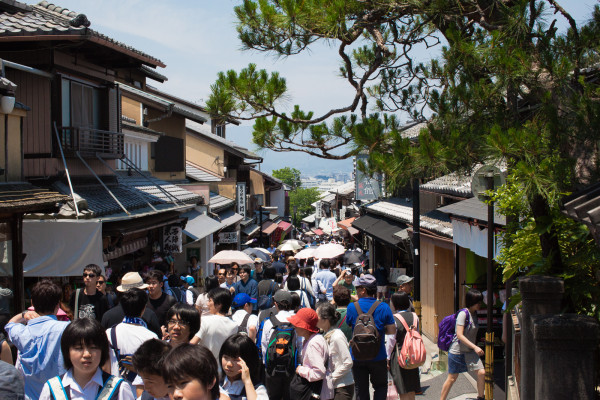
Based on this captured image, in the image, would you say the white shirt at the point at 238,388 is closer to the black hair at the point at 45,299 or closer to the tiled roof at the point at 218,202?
the black hair at the point at 45,299

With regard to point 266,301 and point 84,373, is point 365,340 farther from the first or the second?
point 84,373

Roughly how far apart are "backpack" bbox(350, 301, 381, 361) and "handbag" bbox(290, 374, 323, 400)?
95 centimetres

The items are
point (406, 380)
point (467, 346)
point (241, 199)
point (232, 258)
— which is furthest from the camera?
point (241, 199)

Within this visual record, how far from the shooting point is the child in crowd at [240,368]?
191 inches

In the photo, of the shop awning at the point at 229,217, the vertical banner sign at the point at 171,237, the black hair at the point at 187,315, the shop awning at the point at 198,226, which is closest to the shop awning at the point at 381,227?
the shop awning at the point at 229,217

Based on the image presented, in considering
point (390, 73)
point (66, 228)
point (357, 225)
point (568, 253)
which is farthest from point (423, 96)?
point (357, 225)

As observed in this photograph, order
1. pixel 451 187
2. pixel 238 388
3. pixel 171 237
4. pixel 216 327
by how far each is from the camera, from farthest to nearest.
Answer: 1. pixel 171 237
2. pixel 451 187
3. pixel 216 327
4. pixel 238 388

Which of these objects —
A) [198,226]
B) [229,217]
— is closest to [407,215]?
[198,226]

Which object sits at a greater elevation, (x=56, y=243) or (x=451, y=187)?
(x=451, y=187)

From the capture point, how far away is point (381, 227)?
21.2 m

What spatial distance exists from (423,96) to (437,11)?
253 cm

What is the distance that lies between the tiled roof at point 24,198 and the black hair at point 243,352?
4308 millimetres

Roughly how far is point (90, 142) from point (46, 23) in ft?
9.31

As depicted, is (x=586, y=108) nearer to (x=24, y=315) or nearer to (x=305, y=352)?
(x=305, y=352)
